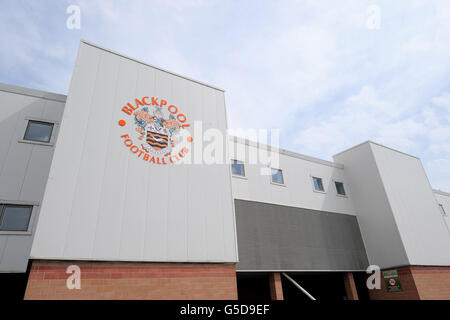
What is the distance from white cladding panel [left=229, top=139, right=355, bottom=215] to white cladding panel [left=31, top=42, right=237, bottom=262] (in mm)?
2982

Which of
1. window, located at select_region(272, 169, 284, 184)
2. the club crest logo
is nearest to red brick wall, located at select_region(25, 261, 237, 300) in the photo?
the club crest logo

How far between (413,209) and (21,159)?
20.2m

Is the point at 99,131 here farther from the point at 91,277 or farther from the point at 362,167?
the point at 362,167

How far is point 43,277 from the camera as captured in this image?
7672 millimetres

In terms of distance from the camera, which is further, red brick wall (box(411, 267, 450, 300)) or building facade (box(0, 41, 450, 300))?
red brick wall (box(411, 267, 450, 300))

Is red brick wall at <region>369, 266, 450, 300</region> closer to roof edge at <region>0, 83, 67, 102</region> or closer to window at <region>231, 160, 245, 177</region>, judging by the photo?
window at <region>231, 160, 245, 177</region>

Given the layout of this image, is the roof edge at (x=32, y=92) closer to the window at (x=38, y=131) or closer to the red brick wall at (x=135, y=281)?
the window at (x=38, y=131)

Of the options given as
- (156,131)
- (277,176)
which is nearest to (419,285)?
(277,176)

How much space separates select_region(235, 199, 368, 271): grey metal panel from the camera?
42.5ft

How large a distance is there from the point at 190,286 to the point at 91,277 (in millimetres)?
2945

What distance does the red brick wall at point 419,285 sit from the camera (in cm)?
1477

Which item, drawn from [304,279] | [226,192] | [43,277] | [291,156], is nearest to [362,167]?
[291,156]

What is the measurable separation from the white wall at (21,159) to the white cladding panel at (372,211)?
16.7m
